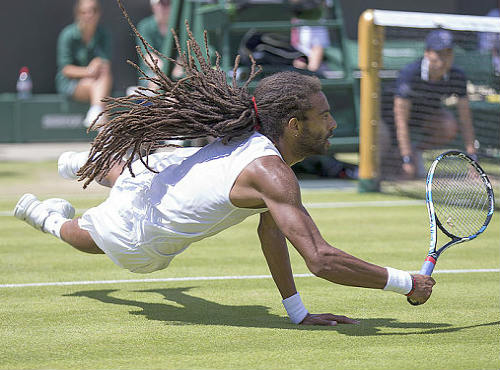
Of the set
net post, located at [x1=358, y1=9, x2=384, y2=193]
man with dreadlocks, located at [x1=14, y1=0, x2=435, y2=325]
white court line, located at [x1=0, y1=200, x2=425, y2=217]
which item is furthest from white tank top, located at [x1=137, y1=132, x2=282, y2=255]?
net post, located at [x1=358, y1=9, x2=384, y2=193]

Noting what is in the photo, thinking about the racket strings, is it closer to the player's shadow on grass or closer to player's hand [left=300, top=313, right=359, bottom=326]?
the player's shadow on grass

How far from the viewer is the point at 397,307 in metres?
5.14

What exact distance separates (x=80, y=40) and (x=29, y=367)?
39.1 ft

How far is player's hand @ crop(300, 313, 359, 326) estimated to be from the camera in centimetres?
463

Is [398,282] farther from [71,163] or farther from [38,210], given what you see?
[38,210]

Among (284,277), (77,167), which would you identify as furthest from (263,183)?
(77,167)

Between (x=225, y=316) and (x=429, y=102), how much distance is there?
650 centimetres

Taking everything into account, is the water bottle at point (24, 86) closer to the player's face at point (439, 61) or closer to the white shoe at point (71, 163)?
the player's face at point (439, 61)

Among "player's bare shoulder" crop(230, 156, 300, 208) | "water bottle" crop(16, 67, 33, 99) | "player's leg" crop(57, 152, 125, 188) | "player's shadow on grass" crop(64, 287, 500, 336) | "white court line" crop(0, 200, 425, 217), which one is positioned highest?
"player's bare shoulder" crop(230, 156, 300, 208)

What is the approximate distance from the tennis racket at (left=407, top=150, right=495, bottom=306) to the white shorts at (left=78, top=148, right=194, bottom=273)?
1240 millimetres

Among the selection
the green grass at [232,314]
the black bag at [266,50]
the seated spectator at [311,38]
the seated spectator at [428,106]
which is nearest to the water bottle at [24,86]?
the seated spectator at [311,38]

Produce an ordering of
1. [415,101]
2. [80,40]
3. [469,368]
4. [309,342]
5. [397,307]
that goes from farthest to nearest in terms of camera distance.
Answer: [80,40]
[415,101]
[397,307]
[309,342]
[469,368]

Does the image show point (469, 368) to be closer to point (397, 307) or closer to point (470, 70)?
point (397, 307)

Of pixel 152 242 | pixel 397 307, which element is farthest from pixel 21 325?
pixel 397 307
